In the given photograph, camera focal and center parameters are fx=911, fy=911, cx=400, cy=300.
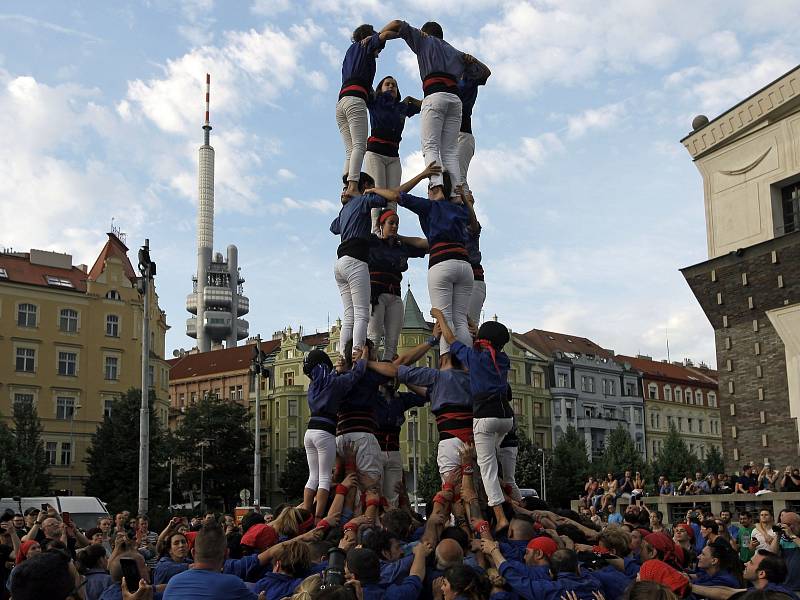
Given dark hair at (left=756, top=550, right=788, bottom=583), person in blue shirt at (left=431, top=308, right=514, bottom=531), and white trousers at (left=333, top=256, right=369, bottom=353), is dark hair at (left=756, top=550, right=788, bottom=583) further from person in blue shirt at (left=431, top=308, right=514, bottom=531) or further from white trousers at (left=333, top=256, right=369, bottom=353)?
white trousers at (left=333, top=256, right=369, bottom=353)

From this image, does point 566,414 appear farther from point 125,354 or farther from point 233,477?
point 125,354

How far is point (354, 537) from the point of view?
406 inches

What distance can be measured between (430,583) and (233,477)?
6358 cm

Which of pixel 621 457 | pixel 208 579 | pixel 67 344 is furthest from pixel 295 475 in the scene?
pixel 208 579

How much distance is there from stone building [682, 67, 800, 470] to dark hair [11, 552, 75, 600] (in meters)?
32.3

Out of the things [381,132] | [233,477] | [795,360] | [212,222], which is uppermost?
[212,222]

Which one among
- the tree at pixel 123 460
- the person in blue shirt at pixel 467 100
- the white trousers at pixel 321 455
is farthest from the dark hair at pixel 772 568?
the tree at pixel 123 460

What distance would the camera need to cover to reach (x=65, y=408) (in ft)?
206

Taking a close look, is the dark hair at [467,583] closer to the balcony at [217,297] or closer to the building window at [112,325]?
the building window at [112,325]

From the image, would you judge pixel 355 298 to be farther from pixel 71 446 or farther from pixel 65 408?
pixel 65 408

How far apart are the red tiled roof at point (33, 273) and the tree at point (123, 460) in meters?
12.9

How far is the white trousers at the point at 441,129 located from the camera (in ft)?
49.1

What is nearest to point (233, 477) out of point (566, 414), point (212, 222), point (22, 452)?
point (22, 452)

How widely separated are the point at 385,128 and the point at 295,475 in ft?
189
